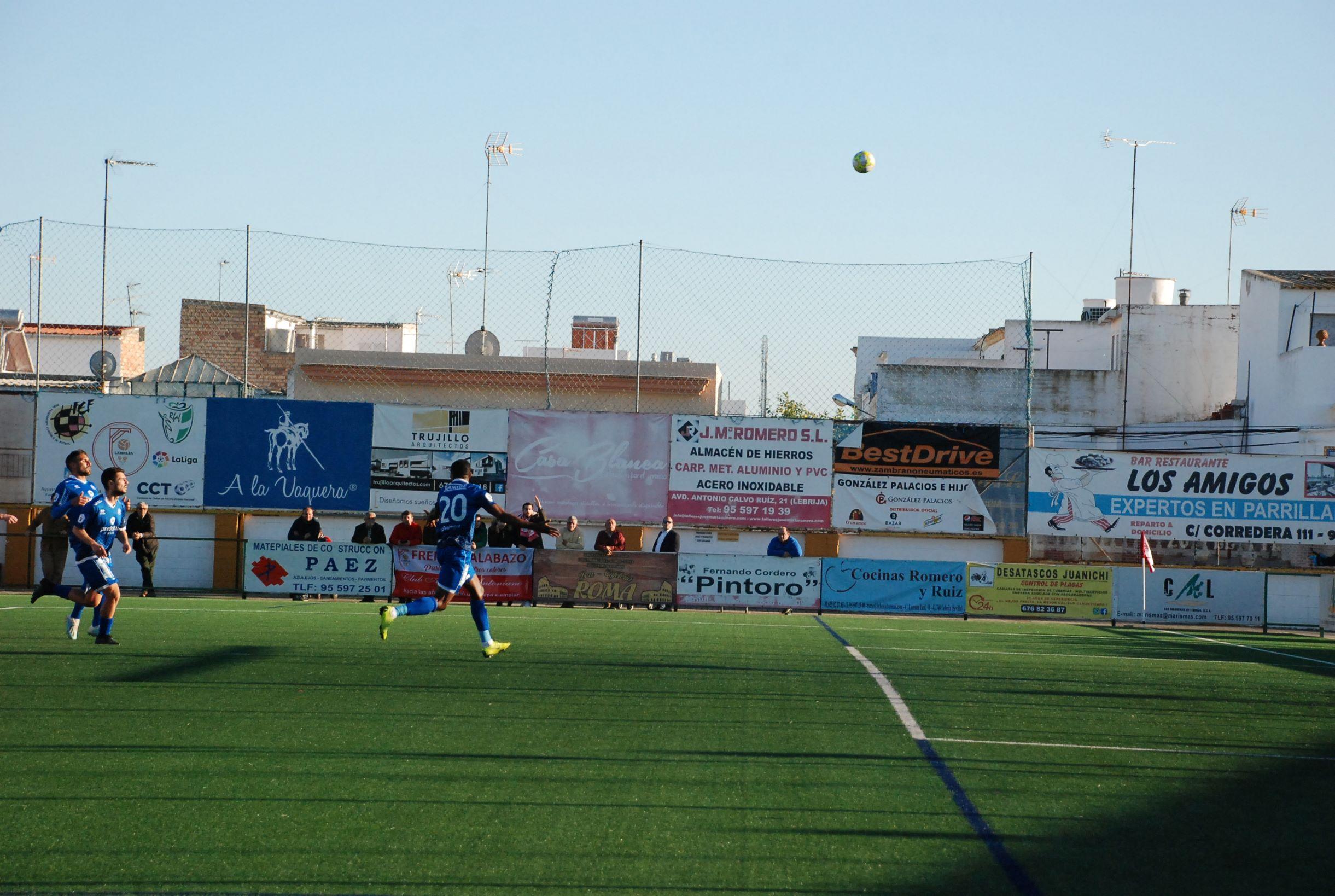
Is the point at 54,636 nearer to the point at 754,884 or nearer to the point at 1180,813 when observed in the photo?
the point at 754,884

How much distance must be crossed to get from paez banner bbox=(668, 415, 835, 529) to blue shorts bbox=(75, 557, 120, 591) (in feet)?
48.5

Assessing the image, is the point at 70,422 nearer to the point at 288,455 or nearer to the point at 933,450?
the point at 288,455

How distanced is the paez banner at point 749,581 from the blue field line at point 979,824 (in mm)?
12638

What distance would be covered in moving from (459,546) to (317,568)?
10744 millimetres

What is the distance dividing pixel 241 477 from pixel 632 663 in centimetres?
1651

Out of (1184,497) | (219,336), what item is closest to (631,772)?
(1184,497)

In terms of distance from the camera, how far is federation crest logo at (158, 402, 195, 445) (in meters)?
26.4

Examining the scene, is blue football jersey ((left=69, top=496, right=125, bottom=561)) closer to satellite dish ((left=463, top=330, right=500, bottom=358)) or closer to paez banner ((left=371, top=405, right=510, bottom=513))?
paez banner ((left=371, top=405, right=510, bottom=513))

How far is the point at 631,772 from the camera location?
7.78m

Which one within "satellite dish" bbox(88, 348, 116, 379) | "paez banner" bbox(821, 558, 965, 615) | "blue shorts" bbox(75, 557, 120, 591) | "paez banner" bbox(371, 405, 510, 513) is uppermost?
"satellite dish" bbox(88, 348, 116, 379)

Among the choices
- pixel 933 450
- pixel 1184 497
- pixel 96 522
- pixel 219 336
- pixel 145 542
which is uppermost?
pixel 219 336

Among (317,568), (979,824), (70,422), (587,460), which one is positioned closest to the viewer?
(979,824)

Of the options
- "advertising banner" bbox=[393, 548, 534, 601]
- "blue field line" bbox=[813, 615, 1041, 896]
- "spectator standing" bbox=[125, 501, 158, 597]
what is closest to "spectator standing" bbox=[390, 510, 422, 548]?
"advertising banner" bbox=[393, 548, 534, 601]

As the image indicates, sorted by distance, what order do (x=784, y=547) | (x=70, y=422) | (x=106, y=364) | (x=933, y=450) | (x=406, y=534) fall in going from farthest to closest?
(x=106, y=364) → (x=70, y=422) → (x=933, y=450) → (x=406, y=534) → (x=784, y=547)
